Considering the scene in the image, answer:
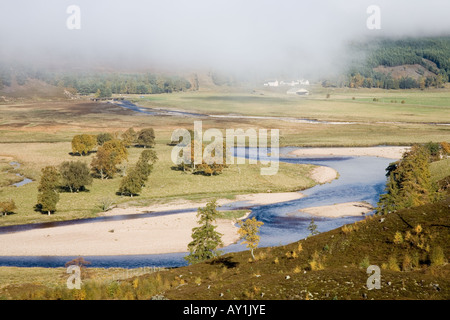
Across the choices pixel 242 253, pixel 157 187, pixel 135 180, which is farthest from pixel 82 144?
pixel 242 253

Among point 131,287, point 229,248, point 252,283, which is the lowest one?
point 229,248

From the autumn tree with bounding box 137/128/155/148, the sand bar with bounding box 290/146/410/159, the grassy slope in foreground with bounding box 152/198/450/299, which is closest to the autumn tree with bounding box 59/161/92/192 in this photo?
the autumn tree with bounding box 137/128/155/148

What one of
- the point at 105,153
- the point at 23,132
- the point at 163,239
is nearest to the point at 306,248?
the point at 163,239

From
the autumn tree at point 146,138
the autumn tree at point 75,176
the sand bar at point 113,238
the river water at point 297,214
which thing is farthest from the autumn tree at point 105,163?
the autumn tree at point 146,138

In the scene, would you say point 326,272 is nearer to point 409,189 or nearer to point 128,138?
point 409,189

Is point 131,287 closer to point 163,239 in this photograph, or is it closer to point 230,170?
point 163,239
